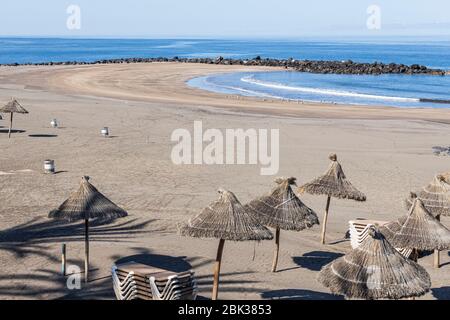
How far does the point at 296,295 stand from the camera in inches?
459

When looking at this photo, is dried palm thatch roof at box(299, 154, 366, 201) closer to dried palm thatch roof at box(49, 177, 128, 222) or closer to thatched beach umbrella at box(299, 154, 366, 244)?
thatched beach umbrella at box(299, 154, 366, 244)

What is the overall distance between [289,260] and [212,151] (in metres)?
12.0

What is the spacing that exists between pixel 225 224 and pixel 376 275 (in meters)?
2.78

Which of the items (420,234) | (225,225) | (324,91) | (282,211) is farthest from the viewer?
(324,91)

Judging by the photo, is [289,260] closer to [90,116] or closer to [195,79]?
[90,116]

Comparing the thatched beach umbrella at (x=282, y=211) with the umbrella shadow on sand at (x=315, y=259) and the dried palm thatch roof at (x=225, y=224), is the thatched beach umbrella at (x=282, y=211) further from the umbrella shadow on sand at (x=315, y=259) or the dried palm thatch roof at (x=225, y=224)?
the dried palm thatch roof at (x=225, y=224)

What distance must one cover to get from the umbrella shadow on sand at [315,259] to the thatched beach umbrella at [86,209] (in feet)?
13.6

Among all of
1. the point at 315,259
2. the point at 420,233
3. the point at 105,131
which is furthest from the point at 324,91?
the point at 420,233

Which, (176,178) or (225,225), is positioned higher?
(225,225)

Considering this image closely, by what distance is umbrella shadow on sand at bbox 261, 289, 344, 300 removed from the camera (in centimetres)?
1145

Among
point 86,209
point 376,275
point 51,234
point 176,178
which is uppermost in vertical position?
point 86,209

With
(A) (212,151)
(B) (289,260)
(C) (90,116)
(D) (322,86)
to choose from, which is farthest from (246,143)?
(D) (322,86)

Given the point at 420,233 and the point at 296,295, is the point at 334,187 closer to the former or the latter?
the point at 420,233

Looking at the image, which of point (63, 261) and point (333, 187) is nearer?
point (63, 261)
